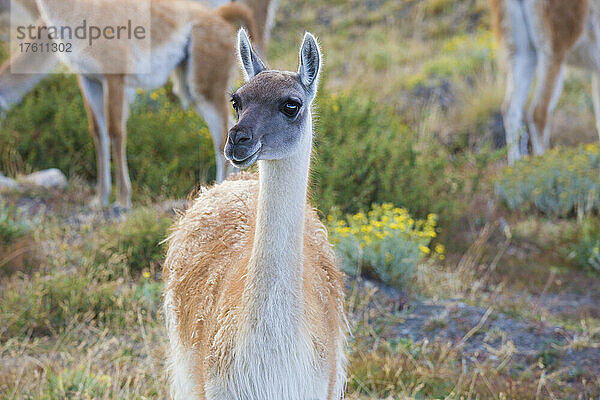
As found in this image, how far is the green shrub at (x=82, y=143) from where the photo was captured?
7836mm

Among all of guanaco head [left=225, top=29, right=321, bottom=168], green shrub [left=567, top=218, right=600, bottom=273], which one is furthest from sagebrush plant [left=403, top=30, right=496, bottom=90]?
guanaco head [left=225, top=29, right=321, bottom=168]

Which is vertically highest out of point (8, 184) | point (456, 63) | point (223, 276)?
point (456, 63)

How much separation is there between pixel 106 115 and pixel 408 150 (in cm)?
282

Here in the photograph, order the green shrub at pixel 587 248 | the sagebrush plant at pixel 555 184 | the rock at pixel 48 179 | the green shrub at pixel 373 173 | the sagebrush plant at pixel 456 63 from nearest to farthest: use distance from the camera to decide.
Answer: the green shrub at pixel 587 248 < the green shrub at pixel 373 173 < the sagebrush plant at pixel 555 184 < the rock at pixel 48 179 < the sagebrush plant at pixel 456 63

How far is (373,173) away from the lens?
22.5 ft

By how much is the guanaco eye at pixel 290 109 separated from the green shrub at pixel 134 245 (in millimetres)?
3077

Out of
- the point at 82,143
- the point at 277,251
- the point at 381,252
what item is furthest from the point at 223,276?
the point at 82,143

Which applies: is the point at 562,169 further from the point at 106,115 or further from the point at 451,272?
the point at 106,115

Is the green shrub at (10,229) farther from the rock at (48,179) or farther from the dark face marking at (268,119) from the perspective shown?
the dark face marking at (268,119)

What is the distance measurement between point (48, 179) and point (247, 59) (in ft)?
16.1

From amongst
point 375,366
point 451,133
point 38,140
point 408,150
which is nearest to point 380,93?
point 451,133

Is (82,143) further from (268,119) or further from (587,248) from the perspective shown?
(268,119)

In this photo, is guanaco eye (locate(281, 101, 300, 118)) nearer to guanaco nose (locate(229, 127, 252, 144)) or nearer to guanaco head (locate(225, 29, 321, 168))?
guanaco head (locate(225, 29, 321, 168))

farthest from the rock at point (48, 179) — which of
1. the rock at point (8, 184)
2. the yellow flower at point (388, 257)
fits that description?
the yellow flower at point (388, 257)
